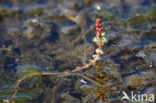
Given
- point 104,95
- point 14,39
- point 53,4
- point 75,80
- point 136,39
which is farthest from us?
point 53,4

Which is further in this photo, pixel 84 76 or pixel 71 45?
pixel 71 45

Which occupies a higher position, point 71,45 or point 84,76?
point 71,45

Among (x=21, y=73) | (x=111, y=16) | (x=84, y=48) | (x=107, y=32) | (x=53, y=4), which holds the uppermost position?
(x=53, y=4)

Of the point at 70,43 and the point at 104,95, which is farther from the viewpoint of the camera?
the point at 70,43

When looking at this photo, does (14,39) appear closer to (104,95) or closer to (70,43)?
(70,43)

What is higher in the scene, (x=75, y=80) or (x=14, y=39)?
(x=14, y=39)

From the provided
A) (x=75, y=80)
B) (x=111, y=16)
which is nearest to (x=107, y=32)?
(x=111, y=16)

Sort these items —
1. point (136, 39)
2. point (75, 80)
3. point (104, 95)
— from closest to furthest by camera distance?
point (104, 95) → point (75, 80) → point (136, 39)
